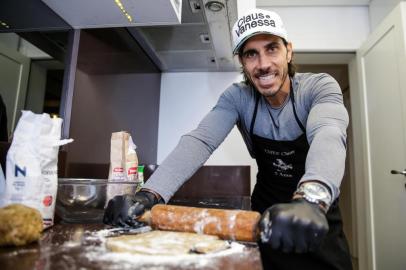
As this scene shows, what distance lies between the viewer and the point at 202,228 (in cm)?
55

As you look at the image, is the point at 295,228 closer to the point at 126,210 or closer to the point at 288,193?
the point at 126,210

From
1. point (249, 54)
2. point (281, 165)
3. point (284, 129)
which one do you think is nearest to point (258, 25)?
point (249, 54)

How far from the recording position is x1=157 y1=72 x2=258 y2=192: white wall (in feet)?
5.99

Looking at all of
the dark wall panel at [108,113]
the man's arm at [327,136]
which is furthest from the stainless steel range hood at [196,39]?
the man's arm at [327,136]

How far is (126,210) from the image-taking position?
62 cm

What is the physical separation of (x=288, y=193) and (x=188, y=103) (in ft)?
3.53

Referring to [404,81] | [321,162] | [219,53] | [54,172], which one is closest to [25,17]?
[54,172]

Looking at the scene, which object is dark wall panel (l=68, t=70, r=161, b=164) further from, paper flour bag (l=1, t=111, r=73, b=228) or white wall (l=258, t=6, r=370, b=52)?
white wall (l=258, t=6, r=370, b=52)

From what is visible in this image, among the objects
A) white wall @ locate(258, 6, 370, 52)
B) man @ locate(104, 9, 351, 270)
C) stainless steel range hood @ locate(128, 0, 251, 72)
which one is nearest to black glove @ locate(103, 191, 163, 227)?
man @ locate(104, 9, 351, 270)

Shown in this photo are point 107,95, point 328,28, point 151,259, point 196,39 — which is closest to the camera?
point 151,259

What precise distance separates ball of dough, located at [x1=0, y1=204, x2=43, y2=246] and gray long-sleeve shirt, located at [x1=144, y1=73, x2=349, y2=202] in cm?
27

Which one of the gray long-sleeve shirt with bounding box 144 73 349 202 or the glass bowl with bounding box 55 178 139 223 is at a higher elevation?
the gray long-sleeve shirt with bounding box 144 73 349 202

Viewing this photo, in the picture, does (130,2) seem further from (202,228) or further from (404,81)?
(404,81)

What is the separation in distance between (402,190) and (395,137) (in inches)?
11.1
